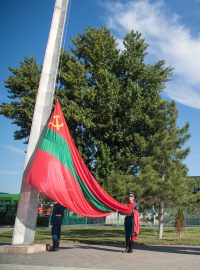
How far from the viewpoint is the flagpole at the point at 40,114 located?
12.2m

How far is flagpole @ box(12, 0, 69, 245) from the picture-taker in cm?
1225

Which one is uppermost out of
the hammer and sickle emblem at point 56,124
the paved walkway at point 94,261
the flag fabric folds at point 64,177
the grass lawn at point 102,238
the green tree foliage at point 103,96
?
the green tree foliage at point 103,96

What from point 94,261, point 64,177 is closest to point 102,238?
point 64,177

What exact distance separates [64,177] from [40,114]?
2.29 meters

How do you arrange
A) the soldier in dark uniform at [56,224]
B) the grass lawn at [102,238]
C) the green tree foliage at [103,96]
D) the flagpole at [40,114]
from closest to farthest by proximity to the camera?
the flagpole at [40,114] < the soldier in dark uniform at [56,224] < the grass lawn at [102,238] < the green tree foliage at [103,96]

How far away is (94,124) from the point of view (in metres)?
28.1

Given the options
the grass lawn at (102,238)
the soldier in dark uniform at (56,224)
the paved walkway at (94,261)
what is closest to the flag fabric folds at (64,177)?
the soldier in dark uniform at (56,224)

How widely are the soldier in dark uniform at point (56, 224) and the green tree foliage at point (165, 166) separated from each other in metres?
9.22

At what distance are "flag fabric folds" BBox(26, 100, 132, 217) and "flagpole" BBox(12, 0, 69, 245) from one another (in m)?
0.34

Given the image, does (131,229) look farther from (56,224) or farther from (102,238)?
(102,238)

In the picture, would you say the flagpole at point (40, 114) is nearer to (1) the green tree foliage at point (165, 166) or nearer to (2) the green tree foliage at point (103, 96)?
(1) the green tree foliage at point (165, 166)

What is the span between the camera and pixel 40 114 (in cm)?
1295

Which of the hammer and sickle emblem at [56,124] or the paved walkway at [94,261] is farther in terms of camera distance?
the hammer and sickle emblem at [56,124]

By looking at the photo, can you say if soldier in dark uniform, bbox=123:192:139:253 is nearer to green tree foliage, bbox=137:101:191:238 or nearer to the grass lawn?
the grass lawn
